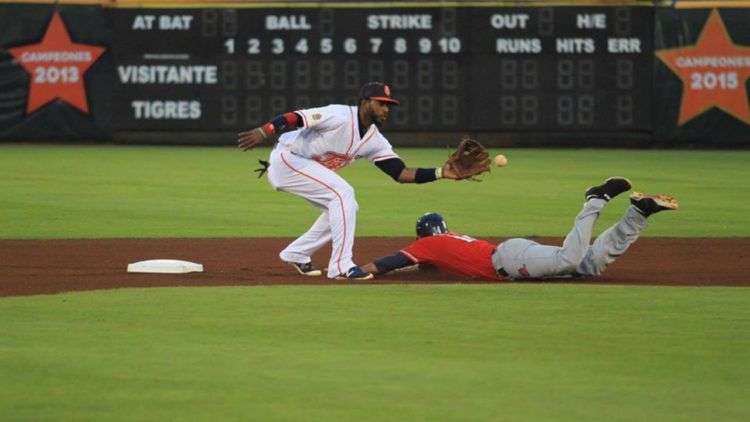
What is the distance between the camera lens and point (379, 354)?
816cm

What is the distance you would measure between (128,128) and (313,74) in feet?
11.7

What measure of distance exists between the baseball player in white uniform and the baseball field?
283mm

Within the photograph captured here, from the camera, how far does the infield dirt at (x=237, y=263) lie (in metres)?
11.4

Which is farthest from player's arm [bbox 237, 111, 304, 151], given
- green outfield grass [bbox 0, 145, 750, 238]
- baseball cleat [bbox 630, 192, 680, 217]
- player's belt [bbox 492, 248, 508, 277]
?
green outfield grass [bbox 0, 145, 750, 238]

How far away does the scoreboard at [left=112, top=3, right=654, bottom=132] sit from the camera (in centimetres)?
2594

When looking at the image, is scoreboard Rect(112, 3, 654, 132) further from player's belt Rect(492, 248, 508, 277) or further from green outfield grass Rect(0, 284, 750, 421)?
green outfield grass Rect(0, 284, 750, 421)

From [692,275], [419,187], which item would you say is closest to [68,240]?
[692,275]

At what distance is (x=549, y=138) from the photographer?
27188mm

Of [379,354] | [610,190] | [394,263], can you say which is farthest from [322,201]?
[379,354]

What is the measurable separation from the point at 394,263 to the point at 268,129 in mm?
1312

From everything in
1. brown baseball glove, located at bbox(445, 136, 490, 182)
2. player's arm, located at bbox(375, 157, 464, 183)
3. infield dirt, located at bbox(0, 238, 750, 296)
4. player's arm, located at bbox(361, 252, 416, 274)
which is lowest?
infield dirt, located at bbox(0, 238, 750, 296)

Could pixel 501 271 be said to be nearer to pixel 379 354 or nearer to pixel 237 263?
pixel 237 263

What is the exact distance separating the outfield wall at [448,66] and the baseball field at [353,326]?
27.1ft

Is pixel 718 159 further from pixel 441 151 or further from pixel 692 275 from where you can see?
pixel 692 275
